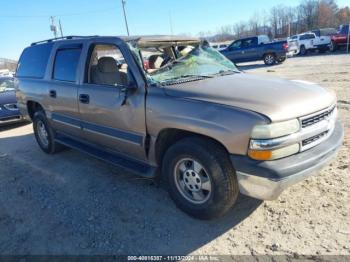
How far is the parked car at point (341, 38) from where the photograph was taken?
988 inches

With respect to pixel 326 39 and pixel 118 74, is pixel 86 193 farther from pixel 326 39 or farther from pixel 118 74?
pixel 326 39

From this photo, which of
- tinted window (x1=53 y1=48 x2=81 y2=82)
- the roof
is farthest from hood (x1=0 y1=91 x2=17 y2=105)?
the roof

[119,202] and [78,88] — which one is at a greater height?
[78,88]

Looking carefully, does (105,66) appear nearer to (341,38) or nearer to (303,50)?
(341,38)

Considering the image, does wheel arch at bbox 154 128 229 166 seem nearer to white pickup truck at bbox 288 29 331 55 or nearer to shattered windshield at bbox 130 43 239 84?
shattered windshield at bbox 130 43 239 84

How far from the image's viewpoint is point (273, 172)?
275cm

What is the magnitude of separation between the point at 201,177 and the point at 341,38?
1053 inches

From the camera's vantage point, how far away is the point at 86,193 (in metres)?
4.32

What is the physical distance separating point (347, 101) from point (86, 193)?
6789 millimetres

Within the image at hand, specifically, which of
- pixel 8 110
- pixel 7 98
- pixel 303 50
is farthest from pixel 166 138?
pixel 303 50

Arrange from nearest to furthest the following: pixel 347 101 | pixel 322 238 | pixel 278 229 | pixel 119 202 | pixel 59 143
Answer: pixel 322 238, pixel 278 229, pixel 119 202, pixel 59 143, pixel 347 101

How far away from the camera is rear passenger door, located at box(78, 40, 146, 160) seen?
148 inches

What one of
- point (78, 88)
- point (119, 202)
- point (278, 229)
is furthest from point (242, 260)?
point (78, 88)

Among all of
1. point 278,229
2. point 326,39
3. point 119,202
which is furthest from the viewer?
point 326,39
